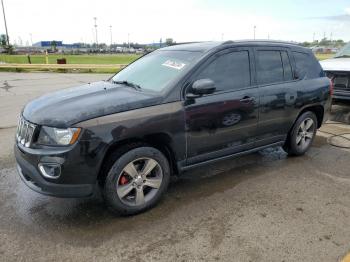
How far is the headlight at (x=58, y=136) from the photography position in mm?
2990

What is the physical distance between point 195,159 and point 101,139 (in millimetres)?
1272

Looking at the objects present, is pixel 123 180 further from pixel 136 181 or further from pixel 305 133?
pixel 305 133

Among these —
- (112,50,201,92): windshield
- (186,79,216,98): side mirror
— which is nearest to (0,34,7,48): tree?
(112,50,201,92): windshield

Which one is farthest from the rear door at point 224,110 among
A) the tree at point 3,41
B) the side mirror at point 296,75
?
the tree at point 3,41

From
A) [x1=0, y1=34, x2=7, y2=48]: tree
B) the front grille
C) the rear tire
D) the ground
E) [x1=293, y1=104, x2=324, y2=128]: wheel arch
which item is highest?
[x1=0, y1=34, x2=7, y2=48]: tree

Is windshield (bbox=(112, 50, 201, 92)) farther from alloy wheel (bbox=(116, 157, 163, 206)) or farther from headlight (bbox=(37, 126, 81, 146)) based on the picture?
headlight (bbox=(37, 126, 81, 146))

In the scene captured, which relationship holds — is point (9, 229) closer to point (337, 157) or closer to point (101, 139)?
point (101, 139)

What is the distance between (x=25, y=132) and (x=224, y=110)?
2245mm

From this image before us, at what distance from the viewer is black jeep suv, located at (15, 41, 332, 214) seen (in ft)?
10.0

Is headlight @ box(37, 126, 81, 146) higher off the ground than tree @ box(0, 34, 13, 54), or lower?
lower

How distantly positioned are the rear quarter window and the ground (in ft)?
4.88

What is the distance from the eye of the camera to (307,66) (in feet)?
16.8

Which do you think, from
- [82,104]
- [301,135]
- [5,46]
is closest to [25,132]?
[82,104]

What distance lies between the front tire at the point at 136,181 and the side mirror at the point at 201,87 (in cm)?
77
